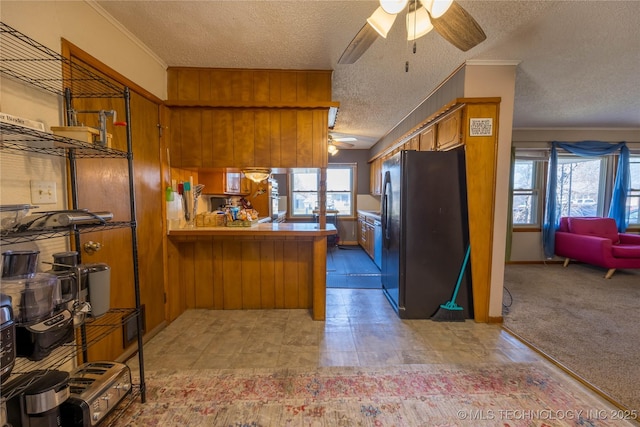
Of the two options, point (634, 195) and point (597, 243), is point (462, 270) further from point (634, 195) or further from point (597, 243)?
point (634, 195)

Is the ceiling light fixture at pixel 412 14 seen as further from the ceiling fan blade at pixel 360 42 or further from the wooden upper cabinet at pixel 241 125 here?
the wooden upper cabinet at pixel 241 125

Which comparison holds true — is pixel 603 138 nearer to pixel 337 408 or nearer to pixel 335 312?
pixel 335 312

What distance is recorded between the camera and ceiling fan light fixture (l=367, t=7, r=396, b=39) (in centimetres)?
137

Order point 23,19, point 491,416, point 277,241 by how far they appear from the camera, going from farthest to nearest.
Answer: point 277,241 < point 491,416 < point 23,19

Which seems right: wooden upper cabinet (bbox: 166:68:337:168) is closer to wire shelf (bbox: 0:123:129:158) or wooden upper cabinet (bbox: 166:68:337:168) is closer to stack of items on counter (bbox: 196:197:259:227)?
stack of items on counter (bbox: 196:197:259:227)

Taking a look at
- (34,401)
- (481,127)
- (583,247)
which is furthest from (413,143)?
(34,401)

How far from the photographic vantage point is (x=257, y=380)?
173 cm

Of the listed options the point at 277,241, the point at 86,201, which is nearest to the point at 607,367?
the point at 277,241

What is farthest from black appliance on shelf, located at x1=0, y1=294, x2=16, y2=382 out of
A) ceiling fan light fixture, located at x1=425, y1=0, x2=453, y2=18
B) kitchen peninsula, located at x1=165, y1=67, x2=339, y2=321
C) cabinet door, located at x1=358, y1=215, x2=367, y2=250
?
cabinet door, located at x1=358, y1=215, x2=367, y2=250

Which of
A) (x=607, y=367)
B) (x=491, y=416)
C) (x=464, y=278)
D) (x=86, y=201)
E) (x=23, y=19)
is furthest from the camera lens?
(x=464, y=278)

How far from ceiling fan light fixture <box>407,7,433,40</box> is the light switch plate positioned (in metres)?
2.05

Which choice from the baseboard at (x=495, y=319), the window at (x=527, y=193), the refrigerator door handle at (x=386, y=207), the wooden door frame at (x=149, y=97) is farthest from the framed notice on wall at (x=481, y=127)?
the window at (x=527, y=193)

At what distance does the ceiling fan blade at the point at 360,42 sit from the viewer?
148 centimetres

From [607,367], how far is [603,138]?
4.80 meters
